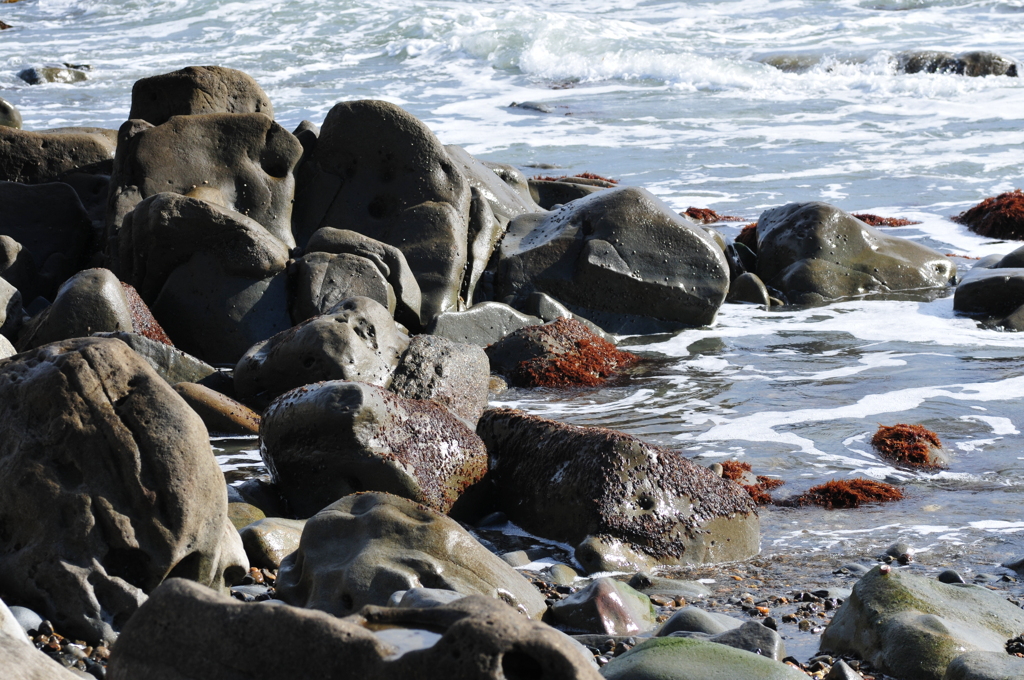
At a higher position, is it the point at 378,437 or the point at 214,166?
the point at 214,166

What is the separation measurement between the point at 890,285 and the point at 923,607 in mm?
8369

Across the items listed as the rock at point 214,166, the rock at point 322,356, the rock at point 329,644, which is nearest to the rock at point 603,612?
the rock at point 329,644

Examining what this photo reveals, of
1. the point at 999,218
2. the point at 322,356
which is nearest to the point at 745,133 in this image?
the point at 999,218

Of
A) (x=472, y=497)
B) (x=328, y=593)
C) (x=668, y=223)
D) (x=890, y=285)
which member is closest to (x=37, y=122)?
(x=668, y=223)

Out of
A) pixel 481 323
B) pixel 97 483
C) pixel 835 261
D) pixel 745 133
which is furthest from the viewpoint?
pixel 745 133

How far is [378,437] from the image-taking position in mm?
5867

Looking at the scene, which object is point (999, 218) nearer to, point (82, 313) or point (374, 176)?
point (374, 176)

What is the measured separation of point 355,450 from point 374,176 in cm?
534

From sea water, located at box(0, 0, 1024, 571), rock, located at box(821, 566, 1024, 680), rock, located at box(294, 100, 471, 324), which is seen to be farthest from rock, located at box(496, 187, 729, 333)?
rock, located at box(821, 566, 1024, 680)

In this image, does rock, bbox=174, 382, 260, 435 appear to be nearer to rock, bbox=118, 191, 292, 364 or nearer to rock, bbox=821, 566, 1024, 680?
rock, bbox=118, 191, 292, 364

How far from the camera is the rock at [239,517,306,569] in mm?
4996

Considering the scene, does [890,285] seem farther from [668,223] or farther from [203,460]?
[203,460]

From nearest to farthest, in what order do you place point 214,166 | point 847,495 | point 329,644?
1. point 329,644
2. point 847,495
3. point 214,166

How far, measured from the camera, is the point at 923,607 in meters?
4.48
